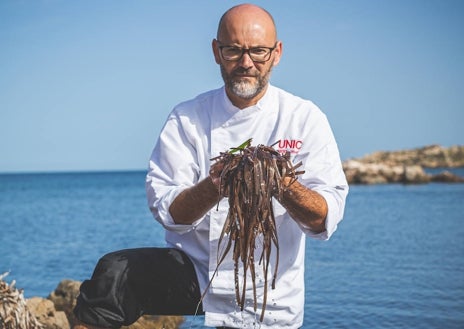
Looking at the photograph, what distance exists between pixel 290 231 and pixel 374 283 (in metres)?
8.80

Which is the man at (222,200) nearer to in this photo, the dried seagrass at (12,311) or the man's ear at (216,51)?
the man's ear at (216,51)

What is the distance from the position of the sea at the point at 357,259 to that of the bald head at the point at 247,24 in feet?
15.0

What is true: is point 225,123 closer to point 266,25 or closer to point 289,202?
point 266,25

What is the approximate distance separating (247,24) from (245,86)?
40 centimetres

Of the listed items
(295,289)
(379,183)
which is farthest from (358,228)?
(379,183)

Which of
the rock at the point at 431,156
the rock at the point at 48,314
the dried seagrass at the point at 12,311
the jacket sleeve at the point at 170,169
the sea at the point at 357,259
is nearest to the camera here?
the jacket sleeve at the point at 170,169

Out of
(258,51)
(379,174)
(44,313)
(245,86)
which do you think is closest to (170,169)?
(245,86)

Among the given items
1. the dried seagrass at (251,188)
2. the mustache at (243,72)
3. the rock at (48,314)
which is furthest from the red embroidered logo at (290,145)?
the rock at (48,314)

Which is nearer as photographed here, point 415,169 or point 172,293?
point 172,293

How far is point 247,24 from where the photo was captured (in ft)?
13.7

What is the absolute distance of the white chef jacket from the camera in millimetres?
4344

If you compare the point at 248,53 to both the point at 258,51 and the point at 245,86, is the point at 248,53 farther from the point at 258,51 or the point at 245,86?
the point at 245,86

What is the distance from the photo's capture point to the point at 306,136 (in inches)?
172

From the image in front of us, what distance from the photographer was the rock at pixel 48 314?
27.1ft
